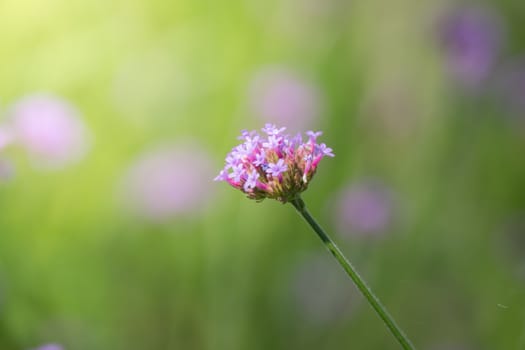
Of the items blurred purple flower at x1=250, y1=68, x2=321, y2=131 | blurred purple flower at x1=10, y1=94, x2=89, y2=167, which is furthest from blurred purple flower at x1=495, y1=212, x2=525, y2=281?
blurred purple flower at x1=10, y1=94, x2=89, y2=167

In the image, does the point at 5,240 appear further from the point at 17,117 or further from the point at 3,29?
the point at 3,29

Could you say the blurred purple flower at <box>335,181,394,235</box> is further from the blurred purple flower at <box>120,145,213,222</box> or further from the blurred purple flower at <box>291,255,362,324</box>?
the blurred purple flower at <box>120,145,213,222</box>

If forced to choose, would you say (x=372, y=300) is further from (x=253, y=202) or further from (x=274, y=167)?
(x=253, y=202)

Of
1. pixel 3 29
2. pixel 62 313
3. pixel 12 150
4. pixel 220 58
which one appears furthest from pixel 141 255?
pixel 3 29

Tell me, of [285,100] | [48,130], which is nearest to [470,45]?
[285,100]

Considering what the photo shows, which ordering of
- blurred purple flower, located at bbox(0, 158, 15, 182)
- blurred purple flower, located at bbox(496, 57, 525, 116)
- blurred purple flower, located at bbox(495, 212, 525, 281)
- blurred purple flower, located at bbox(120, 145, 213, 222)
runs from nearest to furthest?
blurred purple flower, located at bbox(0, 158, 15, 182)
blurred purple flower, located at bbox(495, 212, 525, 281)
blurred purple flower, located at bbox(120, 145, 213, 222)
blurred purple flower, located at bbox(496, 57, 525, 116)

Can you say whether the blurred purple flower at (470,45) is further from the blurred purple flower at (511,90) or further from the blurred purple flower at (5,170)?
the blurred purple flower at (5,170)

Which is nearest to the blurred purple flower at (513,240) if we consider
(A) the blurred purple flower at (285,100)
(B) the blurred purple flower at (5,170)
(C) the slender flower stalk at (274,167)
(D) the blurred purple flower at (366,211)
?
(D) the blurred purple flower at (366,211)

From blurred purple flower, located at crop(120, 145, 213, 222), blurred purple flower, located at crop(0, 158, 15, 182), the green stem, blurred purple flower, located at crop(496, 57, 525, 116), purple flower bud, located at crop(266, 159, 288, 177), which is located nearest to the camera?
the green stem
